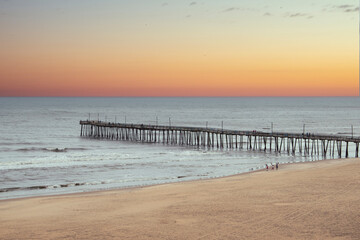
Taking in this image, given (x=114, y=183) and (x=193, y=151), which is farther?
(x=193, y=151)

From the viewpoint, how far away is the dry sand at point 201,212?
18.1 meters

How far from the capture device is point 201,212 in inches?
840

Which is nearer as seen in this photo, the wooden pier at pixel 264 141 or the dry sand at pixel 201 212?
the dry sand at pixel 201 212

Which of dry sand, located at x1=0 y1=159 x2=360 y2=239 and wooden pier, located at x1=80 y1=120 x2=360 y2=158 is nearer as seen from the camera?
dry sand, located at x1=0 y1=159 x2=360 y2=239

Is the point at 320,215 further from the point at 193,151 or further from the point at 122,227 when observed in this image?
the point at 193,151

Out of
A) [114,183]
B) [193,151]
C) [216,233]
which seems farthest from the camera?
[193,151]

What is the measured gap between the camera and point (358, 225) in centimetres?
1836

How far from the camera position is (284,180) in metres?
30.2

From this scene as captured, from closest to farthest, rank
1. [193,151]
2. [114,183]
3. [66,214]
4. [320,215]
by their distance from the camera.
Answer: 1. [320,215]
2. [66,214]
3. [114,183]
4. [193,151]

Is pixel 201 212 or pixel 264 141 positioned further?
pixel 264 141

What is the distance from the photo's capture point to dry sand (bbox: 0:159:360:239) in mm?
18125

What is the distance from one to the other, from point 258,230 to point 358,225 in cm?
403

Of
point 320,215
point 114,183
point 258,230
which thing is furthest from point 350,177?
point 114,183

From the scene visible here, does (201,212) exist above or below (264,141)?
below
